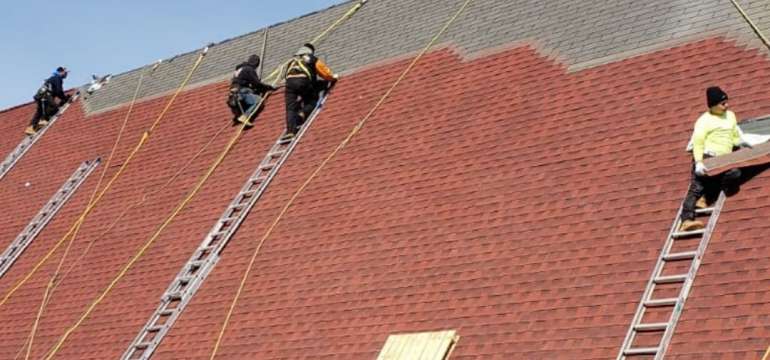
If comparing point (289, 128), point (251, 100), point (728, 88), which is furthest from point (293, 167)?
point (728, 88)

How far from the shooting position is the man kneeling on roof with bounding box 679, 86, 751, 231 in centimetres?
1355

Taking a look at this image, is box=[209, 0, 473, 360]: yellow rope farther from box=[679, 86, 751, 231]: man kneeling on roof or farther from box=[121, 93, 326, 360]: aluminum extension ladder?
box=[679, 86, 751, 231]: man kneeling on roof

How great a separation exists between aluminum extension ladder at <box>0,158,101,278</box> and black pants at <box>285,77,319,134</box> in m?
4.62

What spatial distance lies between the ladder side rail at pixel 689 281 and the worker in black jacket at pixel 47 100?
54.5 ft

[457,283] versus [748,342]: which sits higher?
[457,283]

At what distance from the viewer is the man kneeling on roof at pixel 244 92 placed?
22.1m

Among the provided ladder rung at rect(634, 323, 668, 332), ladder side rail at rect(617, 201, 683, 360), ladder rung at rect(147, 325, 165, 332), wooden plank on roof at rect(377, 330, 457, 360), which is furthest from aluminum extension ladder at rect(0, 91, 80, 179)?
ladder rung at rect(634, 323, 668, 332)

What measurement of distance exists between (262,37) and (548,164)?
9.86 m

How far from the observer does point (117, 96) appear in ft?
86.5

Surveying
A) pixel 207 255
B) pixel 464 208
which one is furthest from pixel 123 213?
pixel 464 208

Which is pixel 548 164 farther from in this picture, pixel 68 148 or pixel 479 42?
pixel 68 148

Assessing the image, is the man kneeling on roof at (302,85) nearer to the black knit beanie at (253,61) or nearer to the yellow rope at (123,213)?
the black knit beanie at (253,61)

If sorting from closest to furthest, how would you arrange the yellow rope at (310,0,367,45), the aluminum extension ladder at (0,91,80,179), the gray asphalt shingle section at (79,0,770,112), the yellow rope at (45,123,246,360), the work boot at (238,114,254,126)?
the gray asphalt shingle section at (79,0,770,112), the yellow rope at (45,123,246,360), the work boot at (238,114,254,126), the yellow rope at (310,0,367,45), the aluminum extension ladder at (0,91,80,179)

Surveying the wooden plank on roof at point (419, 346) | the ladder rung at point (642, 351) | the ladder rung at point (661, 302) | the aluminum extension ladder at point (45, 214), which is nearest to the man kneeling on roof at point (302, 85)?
the aluminum extension ladder at point (45, 214)
